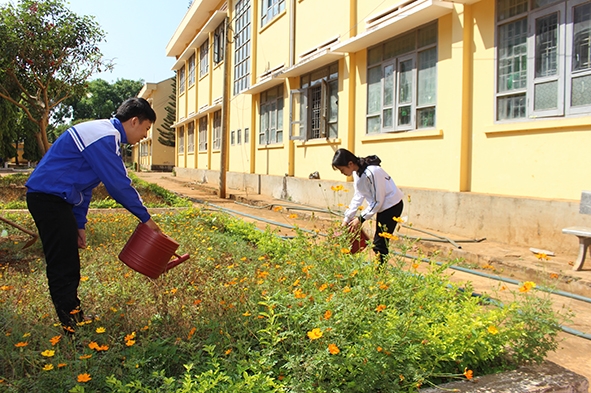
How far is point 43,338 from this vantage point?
2979mm

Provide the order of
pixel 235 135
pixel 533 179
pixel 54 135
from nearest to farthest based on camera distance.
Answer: pixel 533 179, pixel 235 135, pixel 54 135

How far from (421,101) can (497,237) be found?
131 inches

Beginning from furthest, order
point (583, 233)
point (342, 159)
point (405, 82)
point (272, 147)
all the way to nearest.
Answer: point (272, 147) < point (405, 82) < point (583, 233) < point (342, 159)

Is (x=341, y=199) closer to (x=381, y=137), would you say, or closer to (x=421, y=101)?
(x=381, y=137)

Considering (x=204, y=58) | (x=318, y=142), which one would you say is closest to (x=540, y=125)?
(x=318, y=142)

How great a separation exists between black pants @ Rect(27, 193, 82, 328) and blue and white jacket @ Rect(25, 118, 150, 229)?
75mm

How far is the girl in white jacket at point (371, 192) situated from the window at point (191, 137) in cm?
2815

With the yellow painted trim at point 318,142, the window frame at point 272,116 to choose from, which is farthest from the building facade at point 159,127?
the yellow painted trim at point 318,142

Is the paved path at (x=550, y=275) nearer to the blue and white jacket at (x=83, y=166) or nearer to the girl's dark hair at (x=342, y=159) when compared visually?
the girl's dark hair at (x=342, y=159)

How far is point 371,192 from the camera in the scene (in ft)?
16.2

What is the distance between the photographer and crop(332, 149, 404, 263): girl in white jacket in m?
4.80

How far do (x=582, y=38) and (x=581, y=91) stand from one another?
0.70 metres

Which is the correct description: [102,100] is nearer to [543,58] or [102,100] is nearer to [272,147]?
[272,147]

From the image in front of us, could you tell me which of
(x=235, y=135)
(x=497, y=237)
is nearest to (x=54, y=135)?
(x=235, y=135)
